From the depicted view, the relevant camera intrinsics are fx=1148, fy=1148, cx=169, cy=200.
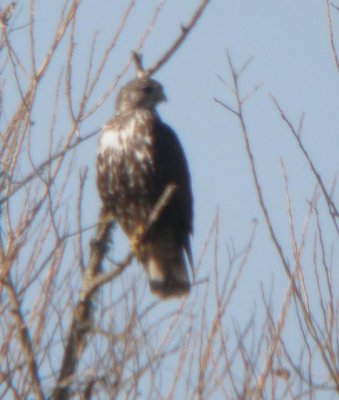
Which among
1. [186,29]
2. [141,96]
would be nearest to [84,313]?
[186,29]

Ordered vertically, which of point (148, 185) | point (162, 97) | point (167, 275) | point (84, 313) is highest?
point (162, 97)

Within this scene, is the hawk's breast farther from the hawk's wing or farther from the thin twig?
the thin twig

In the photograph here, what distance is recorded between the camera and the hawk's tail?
609cm

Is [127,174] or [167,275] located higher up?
[127,174]

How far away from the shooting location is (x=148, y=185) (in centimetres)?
601

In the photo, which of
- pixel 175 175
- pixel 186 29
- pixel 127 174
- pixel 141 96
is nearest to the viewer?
pixel 186 29

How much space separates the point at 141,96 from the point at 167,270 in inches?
38.7

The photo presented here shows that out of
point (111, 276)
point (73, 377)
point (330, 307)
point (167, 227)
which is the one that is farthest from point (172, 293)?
point (330, 307)

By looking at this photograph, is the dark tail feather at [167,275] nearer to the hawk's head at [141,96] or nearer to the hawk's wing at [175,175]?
the hawk's wing at [175,175]

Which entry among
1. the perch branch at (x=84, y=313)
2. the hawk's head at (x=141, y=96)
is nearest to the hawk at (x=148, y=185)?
the hawk's head at (x=141, y=96)

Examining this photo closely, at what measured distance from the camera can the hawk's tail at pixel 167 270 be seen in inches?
240

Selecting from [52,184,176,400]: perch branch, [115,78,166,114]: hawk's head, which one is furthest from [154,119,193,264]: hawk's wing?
[52,184,176,400]: perch branch

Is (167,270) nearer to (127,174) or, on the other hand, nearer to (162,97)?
(127,174)

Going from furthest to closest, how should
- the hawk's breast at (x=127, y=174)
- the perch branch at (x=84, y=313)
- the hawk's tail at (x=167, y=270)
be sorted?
1. the hawk's tail at (x=167, y=270)
2. the hawk's breast at (x=127, y=174)
3. the perch branch at (x=84, y=313)
